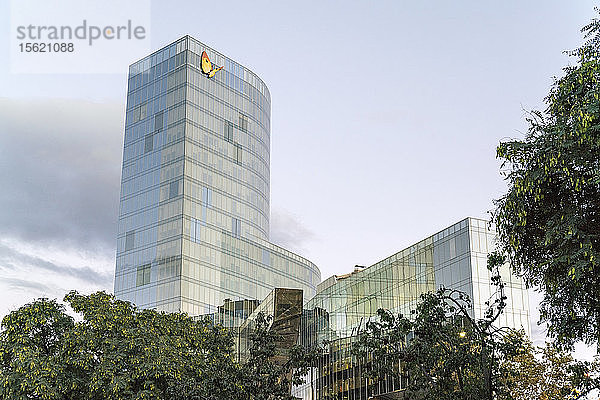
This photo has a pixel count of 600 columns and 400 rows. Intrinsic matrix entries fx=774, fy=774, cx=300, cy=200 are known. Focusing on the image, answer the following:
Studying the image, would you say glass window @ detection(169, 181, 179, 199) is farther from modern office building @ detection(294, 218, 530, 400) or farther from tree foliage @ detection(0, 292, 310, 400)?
tree foliage @ detection(0, 292, 310, 400)

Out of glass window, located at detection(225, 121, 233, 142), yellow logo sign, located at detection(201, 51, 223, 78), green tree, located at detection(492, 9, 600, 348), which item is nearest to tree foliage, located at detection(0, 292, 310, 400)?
green tree, located at detection(492, 9, 600, 348)

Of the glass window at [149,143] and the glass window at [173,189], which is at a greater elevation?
the glass window at [149,143]

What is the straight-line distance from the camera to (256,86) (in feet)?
358

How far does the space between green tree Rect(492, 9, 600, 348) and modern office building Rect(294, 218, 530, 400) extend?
2875cm

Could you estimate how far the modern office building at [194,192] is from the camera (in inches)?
3607

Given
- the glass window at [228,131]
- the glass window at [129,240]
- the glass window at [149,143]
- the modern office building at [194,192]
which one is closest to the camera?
the modern office building at [194,192]

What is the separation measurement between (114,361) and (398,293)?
25613 millimetres

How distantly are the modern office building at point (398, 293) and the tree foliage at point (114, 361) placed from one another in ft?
51.5

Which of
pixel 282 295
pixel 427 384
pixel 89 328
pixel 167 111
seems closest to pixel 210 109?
pixel 167 111

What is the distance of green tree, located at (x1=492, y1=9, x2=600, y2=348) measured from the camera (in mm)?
17453

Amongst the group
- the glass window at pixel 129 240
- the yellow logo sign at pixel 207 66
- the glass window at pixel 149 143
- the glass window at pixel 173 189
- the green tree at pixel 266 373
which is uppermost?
the yellow logo sign at pixel 207 66

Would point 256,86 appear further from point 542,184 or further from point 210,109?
point 542,184

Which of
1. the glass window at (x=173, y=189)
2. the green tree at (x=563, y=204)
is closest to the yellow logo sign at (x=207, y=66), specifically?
the glass window at (x=173, y=189)

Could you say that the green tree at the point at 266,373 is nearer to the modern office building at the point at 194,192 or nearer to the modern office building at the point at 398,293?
the modern office building at the point at 398,293
